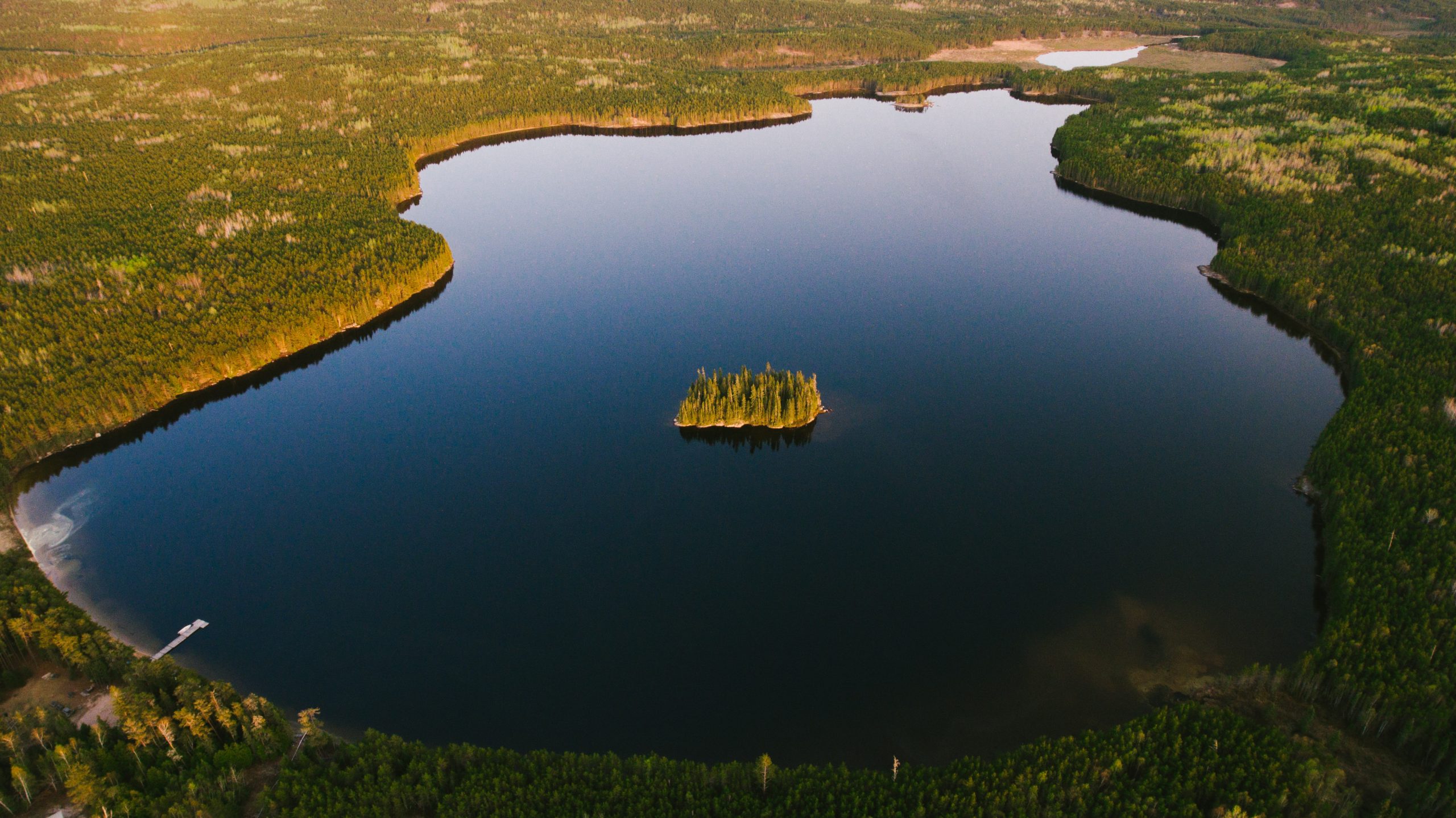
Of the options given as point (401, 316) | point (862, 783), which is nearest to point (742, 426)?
point (862, 783)

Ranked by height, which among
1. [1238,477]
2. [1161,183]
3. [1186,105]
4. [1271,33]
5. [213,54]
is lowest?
[1238,477]

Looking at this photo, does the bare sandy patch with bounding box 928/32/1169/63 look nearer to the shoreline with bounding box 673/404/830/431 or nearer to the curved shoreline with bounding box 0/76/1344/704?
the curved shoreline with bounding box 0/76/1344/704

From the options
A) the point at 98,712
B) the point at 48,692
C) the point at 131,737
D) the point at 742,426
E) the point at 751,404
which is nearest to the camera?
the point at 131,737

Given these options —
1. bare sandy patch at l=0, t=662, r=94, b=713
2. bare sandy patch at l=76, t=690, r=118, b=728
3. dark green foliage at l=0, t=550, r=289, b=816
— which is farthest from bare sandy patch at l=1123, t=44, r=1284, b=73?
bare sandy patch at l=0, t=662, r=94, b=713

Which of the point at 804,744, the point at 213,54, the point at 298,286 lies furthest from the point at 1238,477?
the point at 213,54

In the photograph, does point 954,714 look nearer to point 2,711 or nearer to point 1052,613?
point 1052,613

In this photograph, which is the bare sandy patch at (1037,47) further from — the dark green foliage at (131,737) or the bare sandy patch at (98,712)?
the bare sandy patch at (98,712)

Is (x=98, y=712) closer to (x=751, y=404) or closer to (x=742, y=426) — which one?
(x=742, y=426)
